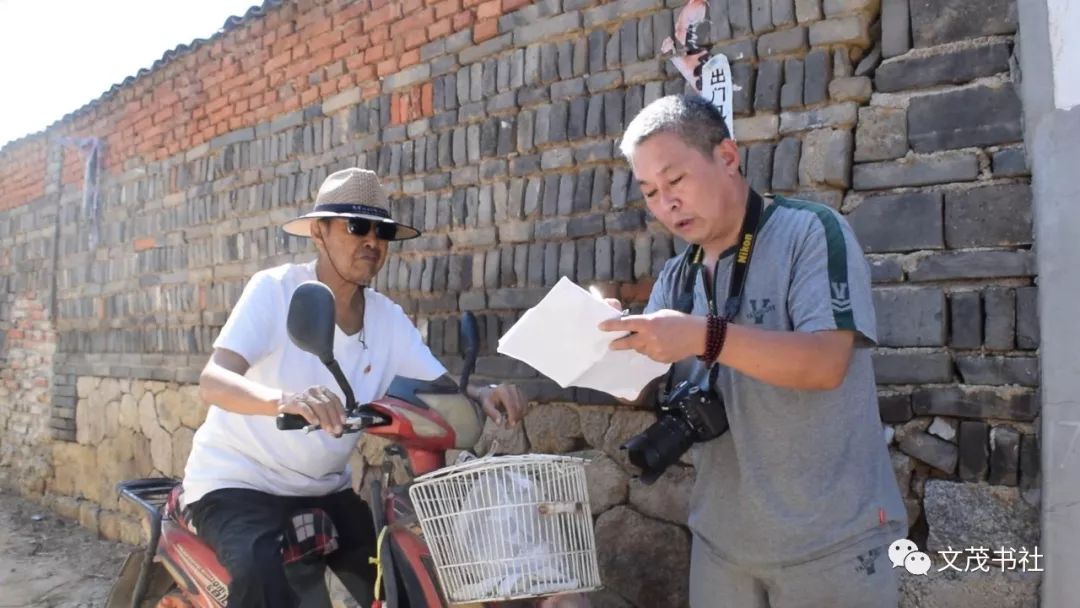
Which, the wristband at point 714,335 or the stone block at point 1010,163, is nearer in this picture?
the wristband at point 714,335

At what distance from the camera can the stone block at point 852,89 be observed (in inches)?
113

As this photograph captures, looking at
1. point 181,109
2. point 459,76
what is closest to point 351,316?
point 459,76

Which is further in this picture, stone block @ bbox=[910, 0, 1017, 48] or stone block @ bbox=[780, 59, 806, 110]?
stone block @ bbox=[780, 59, 806, 110]

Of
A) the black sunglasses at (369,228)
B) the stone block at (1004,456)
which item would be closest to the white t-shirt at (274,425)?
the black sunglasses at (369,228)

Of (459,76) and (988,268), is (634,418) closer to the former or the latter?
(988,268)

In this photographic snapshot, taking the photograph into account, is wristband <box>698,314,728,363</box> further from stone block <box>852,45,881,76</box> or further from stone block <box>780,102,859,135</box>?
stone block <box>852,45,881,76</box>

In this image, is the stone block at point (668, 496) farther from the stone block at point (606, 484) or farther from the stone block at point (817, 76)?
the stone block at point (817, 76)

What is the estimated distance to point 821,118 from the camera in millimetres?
2963

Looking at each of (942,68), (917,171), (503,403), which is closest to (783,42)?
(942,68)

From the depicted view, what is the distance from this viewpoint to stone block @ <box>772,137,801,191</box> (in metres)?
3.01

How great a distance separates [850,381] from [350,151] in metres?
3.56

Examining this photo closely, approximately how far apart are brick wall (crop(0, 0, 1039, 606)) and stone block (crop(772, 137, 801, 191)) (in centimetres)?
2

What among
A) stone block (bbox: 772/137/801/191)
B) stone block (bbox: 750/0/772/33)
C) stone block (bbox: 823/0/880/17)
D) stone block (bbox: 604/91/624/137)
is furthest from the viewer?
stone block (bbox: 604/91/624/137)

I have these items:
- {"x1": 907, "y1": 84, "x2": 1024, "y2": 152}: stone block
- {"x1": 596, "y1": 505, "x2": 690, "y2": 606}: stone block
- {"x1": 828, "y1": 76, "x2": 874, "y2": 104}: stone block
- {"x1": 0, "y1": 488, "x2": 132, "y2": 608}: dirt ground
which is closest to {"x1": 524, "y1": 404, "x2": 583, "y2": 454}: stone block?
{"x1": 596, "y1": 505, "x2": 690, "y2": 606}: stone block
